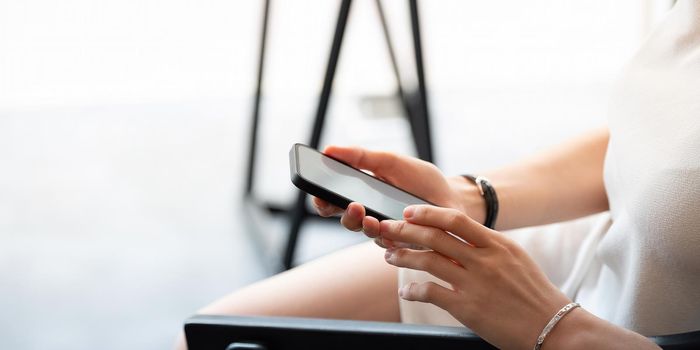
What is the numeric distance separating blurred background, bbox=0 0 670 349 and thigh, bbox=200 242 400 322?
0.85 meters

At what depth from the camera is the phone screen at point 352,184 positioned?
0.69 metres

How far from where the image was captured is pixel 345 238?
6.61 ft

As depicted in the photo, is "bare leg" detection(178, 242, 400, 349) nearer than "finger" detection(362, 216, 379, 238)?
No

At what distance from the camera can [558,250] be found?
92cm

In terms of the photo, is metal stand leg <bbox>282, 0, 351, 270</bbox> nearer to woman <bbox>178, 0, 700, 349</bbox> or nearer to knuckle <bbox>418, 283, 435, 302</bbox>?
woman <bbox>178, 0, 700, 349</bbox>

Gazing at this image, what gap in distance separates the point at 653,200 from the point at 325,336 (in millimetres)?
336

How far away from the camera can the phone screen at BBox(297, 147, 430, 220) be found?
0.69 metres

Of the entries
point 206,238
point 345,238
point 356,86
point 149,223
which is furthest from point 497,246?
point 356,86

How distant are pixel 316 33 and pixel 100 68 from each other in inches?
38.4

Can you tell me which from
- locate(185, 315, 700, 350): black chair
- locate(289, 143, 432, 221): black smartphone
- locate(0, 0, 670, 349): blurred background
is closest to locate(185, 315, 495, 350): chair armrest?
locate(185, 315, 700, 350): black chair

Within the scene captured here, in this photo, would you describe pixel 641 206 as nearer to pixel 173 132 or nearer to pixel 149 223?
pixel 149 223

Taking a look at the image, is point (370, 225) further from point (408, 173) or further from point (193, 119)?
point (193, 119)

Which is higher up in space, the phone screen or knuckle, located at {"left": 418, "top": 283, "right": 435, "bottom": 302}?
the phone screen

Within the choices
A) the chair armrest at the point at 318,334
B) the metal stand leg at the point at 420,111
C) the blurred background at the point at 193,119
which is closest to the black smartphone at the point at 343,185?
the chair armrest at the point at 318,334
